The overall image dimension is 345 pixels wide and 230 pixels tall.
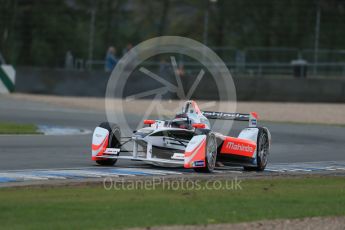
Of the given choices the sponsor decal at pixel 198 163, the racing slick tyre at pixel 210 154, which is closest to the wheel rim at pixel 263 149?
the racing slick tyre at pixel 210 154

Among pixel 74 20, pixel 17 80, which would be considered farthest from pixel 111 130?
pixel 74 20

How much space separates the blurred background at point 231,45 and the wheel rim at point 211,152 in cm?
2134

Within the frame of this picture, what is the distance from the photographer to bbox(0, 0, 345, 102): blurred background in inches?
1417

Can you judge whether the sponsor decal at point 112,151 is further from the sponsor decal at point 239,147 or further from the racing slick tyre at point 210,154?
the sponsor decal at point 239,147

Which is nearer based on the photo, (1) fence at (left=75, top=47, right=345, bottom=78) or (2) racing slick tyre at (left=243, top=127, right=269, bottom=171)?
(2) racing slick tyre at (left=243, top=127, right=269, bottom=171)

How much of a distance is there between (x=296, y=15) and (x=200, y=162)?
24201 mm

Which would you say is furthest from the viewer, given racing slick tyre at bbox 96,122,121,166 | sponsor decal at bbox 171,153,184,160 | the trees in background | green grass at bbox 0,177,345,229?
the trees in background

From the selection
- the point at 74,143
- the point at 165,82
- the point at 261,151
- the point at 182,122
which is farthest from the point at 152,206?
the point at 165,82

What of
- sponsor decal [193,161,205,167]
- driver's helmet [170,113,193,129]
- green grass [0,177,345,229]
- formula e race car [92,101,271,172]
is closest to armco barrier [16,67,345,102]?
formula e race car [92,101,271,172]

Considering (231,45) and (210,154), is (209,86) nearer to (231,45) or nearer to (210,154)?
(231,45)

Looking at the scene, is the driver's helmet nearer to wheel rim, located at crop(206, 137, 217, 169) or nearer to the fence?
wheel rim, located at crop(206, 137, 217, 169)

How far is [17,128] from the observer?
918 inches

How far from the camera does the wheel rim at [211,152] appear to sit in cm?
1411

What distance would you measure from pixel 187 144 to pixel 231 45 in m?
27.6
